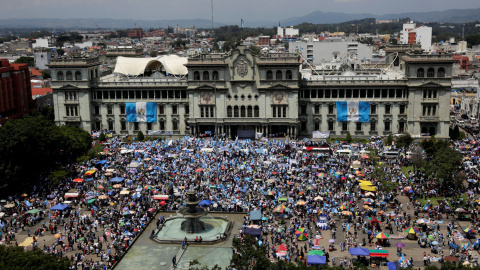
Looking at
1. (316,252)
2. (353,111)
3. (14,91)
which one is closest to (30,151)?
(316,252)

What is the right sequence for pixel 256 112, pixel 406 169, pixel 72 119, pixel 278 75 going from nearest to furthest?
pixel 406 169
pixel 278 75
pixel 256 112
pixel 72 119

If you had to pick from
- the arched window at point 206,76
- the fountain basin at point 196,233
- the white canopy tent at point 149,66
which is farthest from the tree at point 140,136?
the fountain basin at point 196,233

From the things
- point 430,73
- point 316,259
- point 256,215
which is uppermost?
point 430,73

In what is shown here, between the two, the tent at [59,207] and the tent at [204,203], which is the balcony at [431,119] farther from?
the tent at [59,207]

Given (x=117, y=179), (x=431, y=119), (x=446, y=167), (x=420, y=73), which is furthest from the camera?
(x=431, y=119)

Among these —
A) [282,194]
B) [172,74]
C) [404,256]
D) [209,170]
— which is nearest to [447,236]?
[404,256]

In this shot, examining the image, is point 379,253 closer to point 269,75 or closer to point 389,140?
point 389,140

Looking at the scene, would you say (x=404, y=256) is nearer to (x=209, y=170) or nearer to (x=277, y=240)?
(x=277, y=240)
